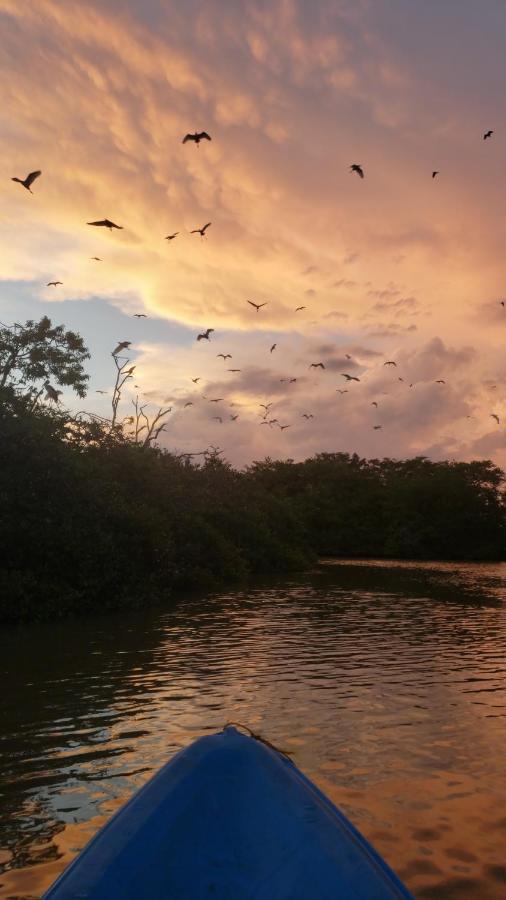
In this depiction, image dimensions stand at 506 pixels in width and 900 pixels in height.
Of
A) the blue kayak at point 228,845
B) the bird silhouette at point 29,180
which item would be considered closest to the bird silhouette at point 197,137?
the bird silhouette at point 29,180

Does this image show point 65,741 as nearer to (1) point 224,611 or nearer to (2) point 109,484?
(1) point 224,611

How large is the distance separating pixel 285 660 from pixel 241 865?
30.8 feet

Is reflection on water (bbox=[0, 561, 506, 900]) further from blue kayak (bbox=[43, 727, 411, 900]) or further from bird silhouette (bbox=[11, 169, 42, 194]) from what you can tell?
bird silhouette (bbox=[11, 169, 42, 194])

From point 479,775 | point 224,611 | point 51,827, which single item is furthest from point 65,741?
point 224,611

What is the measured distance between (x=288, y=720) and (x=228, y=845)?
5342 millimetres

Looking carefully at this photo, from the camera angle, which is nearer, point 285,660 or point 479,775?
point 479,775

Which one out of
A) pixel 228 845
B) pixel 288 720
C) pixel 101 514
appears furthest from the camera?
pixel 101 514

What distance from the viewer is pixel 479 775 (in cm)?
678

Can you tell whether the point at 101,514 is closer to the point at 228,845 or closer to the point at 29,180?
the point at 29,180

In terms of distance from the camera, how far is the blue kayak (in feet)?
10.7

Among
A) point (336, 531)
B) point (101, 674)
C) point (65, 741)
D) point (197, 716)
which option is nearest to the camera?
point (65, 741)

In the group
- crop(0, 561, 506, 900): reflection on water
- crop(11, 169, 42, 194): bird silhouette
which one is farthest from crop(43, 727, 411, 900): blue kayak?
crop(11, 169, 42, 194): bird silhouette

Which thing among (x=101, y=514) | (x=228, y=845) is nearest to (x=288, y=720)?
(x=228, y=845)

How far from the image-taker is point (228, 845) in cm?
340
